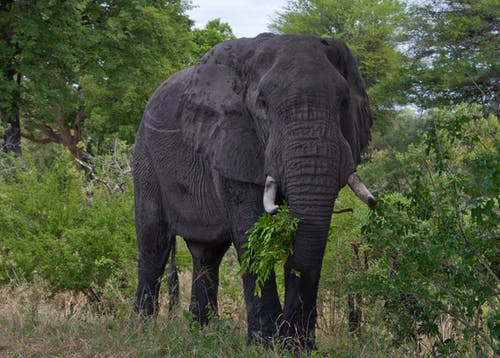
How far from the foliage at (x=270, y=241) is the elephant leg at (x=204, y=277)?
1823 millimetres

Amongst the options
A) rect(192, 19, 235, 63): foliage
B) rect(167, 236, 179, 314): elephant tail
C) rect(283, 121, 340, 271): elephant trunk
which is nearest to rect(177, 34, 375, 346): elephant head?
rect(283, 121, 340, 271): elephant trunk

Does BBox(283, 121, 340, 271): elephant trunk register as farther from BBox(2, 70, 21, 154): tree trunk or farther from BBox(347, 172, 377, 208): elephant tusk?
BBox(2, 70, 21, 154): tree trunk

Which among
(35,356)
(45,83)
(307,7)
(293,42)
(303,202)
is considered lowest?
(35,356)

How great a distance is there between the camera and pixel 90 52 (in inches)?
942

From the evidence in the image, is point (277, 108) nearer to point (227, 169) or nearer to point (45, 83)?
point (227, 169)

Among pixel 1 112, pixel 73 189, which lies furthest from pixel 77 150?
pixel 73 189

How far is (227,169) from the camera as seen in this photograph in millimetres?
5246

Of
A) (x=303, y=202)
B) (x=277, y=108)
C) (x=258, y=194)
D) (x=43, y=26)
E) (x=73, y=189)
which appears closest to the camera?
(x=303, y=202)

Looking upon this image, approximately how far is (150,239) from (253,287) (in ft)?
6.25

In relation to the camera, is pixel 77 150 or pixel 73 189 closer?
pixel 73 189

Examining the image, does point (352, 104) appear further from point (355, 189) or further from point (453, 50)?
point (453, 50)

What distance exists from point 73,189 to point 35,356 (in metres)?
5.21

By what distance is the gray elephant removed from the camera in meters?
4.57

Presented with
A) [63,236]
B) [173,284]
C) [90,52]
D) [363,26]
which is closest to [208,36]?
[363,26]
